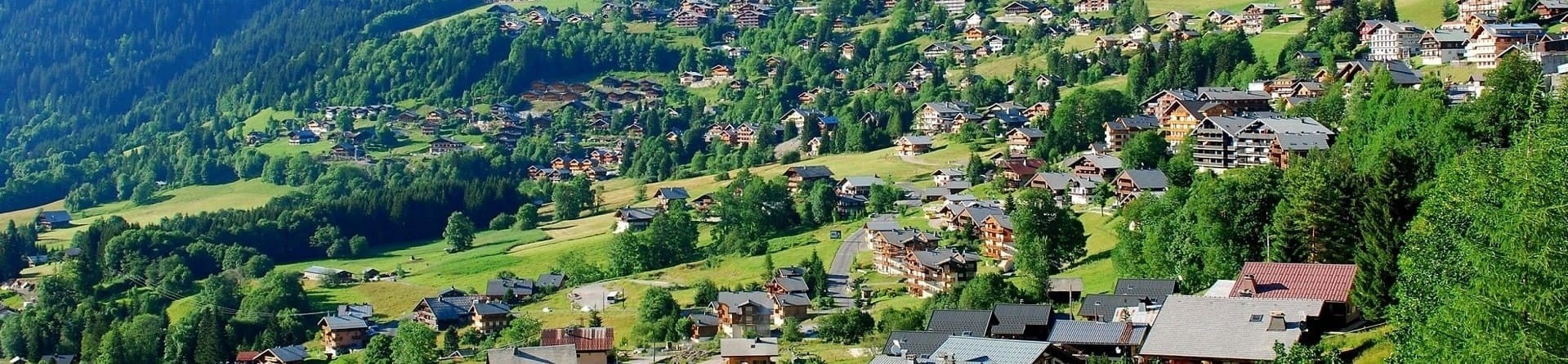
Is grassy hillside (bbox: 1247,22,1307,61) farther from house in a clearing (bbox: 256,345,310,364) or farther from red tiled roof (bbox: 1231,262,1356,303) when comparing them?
house in a clearing (bbox: 256,345,310,364)

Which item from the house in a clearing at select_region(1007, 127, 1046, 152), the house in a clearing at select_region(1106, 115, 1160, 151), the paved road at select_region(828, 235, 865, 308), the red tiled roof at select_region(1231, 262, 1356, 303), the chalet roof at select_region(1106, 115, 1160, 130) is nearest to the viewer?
the red tiled roof at select_region(1231, 262, 1356, 303)

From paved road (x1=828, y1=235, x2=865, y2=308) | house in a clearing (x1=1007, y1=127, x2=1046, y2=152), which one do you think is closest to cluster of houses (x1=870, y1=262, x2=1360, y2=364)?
paved road (x1=828, y1=235, x2=865, y2=308)

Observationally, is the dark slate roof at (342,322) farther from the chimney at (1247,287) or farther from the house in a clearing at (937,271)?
the chimney at (1247,287)

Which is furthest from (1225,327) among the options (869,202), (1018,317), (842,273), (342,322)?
(342,322)

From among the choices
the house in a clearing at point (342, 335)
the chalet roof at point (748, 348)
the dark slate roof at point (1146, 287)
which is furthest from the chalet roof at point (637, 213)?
the dark slate roof at point (1146, 287)

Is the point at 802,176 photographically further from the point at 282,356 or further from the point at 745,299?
the point at 282,356

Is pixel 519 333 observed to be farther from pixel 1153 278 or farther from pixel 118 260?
pixel 118 260
